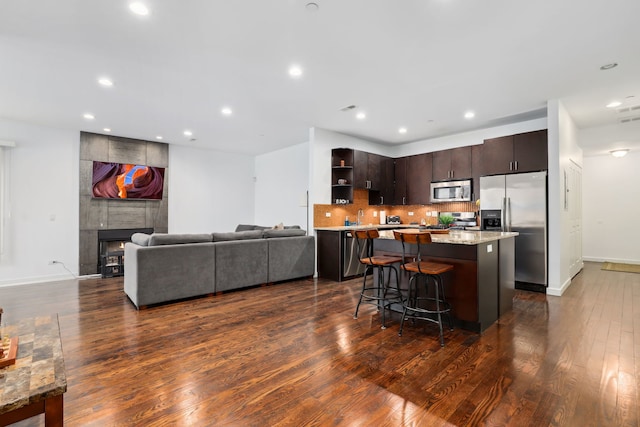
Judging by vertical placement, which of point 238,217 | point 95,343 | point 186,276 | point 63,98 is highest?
point 63,98

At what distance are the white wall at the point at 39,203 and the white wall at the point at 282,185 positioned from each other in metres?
4.16

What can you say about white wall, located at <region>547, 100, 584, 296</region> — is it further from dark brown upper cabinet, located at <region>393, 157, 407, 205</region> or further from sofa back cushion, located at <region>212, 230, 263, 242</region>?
sofa back cushion, located at <region>212, 230, 263, 242</region>

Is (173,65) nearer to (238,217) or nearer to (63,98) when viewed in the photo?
(63,98)

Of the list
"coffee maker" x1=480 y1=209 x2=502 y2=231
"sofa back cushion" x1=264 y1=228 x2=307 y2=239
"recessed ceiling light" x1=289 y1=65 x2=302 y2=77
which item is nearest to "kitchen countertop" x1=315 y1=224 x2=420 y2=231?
"sofa back cushion" x1=264 y1=228 x2=307 y2=239

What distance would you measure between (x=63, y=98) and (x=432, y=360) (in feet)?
19.0

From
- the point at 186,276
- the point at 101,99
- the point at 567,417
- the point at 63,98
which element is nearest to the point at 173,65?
the point at 101,99

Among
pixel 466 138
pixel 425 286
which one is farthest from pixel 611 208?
pixel 425 286

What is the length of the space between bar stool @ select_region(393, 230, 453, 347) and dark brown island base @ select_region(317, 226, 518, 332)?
0.38 feet

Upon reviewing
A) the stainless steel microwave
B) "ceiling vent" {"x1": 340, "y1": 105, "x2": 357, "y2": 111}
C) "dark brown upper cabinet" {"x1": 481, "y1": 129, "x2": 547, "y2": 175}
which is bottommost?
the stainless steel microwave

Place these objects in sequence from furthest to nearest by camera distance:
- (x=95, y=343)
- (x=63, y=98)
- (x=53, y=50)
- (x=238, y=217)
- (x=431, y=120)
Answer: (x=238, y=217) → (x=431, y=120) → (x=63, y=98) → (x=53, y=50) → (x=95, y=343)

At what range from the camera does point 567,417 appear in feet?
6.09

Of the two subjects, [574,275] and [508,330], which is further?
[574,275]

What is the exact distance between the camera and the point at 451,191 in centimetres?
637

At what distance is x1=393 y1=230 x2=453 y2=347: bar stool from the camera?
3.02 m
